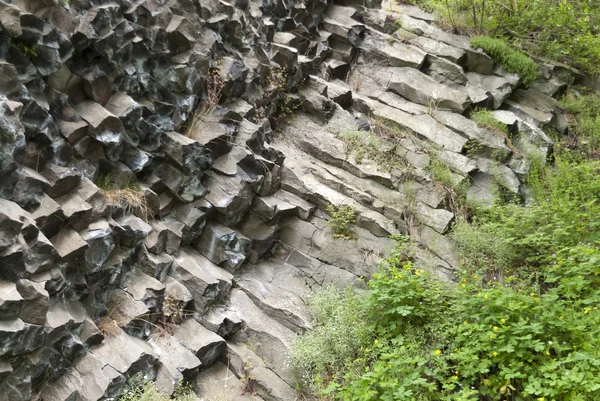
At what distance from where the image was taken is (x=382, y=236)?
8109 millimetres

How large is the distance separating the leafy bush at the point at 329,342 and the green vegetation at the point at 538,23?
21.1 feet

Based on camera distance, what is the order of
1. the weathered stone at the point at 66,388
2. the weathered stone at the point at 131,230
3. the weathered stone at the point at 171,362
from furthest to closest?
the weathered stone at the point at 131,230, the weathered stone at the point at 171,362, the weathered stone at the point at 66,388

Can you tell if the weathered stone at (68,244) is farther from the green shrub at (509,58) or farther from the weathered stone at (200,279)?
the green shrub at (509,58)

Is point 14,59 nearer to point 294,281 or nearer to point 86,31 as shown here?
point 86,31

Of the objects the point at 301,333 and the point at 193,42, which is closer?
the point at 301,333

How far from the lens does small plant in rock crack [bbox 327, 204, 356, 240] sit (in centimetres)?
812

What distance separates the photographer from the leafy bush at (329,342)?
676 centimetres

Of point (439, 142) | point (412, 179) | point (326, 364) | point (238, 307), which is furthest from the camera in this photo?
point (439, 142)

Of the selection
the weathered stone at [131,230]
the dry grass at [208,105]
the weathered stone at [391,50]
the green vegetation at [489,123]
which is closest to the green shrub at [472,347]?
the weathered stone at [131,230]

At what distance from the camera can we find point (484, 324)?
6.38 m

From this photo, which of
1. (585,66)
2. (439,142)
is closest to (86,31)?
(439,142)

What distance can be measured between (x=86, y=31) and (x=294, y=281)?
12.2 feet

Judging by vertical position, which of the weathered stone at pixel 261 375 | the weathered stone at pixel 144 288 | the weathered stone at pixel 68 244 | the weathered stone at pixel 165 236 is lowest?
the weathered stone at pixel 261 375

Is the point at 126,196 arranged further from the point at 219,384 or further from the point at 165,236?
the point at 219,384
